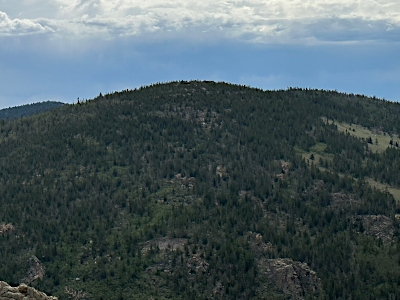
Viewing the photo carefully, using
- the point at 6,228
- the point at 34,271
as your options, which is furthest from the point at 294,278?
the point at 6,228

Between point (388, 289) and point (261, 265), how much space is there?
21.2m

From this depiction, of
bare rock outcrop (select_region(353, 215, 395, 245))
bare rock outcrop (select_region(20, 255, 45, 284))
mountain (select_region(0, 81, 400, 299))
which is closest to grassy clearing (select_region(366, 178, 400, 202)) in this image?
mountain (select_region(0, 81, 400, 299))

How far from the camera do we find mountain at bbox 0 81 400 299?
4577 inches

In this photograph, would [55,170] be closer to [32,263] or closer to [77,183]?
[77,183]

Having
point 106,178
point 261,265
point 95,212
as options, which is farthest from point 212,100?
point 261,265

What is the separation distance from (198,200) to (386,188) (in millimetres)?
38763

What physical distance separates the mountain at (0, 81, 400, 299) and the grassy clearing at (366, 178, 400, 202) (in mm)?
539

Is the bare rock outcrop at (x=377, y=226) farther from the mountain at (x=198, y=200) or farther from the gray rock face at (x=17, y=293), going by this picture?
the gray rock face at (x=17, y=293)

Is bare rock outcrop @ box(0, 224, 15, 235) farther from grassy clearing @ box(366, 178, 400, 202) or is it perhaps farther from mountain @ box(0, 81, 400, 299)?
grassy clearing @ box(366, 178, 400, 202)

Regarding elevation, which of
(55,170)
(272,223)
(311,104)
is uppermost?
(311,104)

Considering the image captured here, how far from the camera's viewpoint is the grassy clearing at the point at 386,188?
141 meters

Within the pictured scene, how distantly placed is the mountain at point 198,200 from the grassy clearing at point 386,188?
539 mm

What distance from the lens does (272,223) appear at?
131 metres

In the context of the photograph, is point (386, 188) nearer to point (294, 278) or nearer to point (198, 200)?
point (294, 278)
